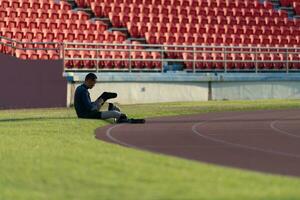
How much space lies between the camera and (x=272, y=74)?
35750 millimetres

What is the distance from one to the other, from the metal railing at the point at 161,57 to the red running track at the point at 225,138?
6.89m

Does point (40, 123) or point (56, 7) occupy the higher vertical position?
point (56, 7)

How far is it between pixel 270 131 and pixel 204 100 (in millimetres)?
13780

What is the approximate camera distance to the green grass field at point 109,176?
30.7 ft

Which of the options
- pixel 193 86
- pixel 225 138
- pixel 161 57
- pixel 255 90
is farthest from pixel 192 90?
pixel 225 138

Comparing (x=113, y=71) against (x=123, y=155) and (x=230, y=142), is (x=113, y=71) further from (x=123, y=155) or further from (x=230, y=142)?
(x=123, y=155)

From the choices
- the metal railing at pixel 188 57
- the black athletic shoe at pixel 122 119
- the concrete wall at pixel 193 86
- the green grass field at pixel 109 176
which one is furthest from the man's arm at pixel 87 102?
the concrete wall at pixel 193 86

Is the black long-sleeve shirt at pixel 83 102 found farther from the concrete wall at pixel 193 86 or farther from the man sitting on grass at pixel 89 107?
the concrete wall at pixel 193 86

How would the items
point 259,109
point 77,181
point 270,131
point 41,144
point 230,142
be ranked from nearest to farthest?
point 77,181 < point 41,144 < point 230,142 < point 270,131 < point 259,109

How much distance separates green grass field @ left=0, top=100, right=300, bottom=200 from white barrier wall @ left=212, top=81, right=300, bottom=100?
1794cm

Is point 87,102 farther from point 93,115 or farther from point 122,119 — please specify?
point 122,119

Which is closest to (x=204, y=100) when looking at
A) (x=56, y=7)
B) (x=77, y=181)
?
(x=56, y=7)

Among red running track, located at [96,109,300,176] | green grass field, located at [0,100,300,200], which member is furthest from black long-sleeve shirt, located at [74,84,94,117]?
green grass field, located at [0,100,300,200]

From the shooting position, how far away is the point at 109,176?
10.8 m
